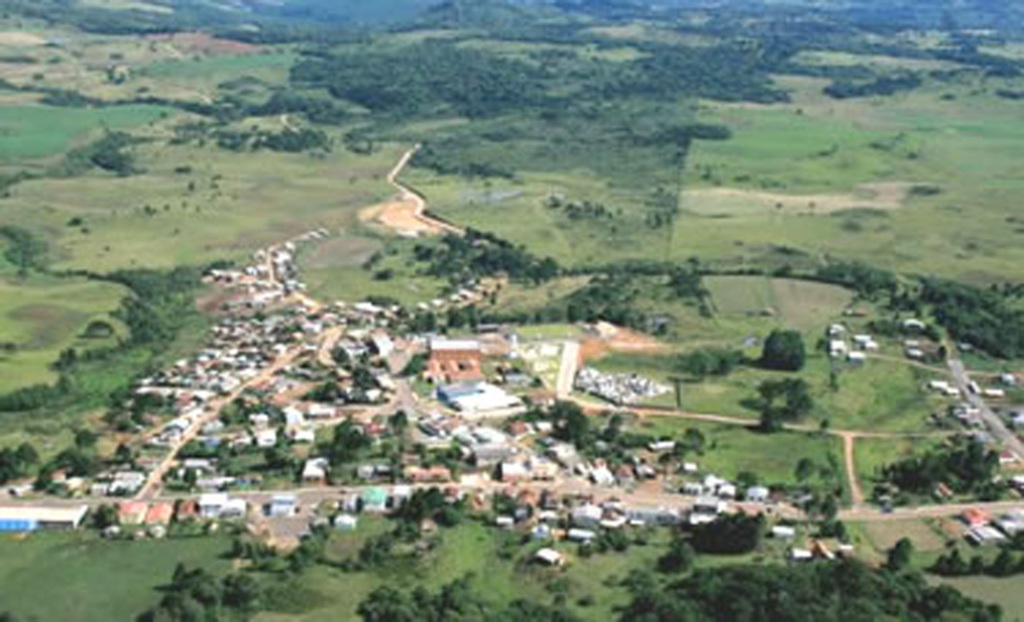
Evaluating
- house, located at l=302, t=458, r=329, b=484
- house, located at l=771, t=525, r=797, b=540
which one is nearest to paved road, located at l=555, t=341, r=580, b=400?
house, located at l=302, t=458, r=329, b=484

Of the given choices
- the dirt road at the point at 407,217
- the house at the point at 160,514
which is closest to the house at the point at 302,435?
the house at the point at 160,514

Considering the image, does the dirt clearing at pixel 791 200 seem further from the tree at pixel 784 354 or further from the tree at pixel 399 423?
the tree at pixel 399 423

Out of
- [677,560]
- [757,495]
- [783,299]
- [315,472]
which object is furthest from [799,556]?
[783,299]

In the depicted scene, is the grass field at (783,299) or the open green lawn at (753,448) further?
the grass field at (783,299)

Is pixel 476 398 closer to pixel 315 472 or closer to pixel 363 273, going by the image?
pixel 315 472

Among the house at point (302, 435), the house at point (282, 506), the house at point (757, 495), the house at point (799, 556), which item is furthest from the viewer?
the house at point (302, 435)

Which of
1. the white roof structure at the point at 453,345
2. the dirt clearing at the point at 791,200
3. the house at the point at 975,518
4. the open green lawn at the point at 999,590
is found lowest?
the dirt clearing at the point at 791,200

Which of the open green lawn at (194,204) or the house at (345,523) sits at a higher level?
the house at (345,523)
